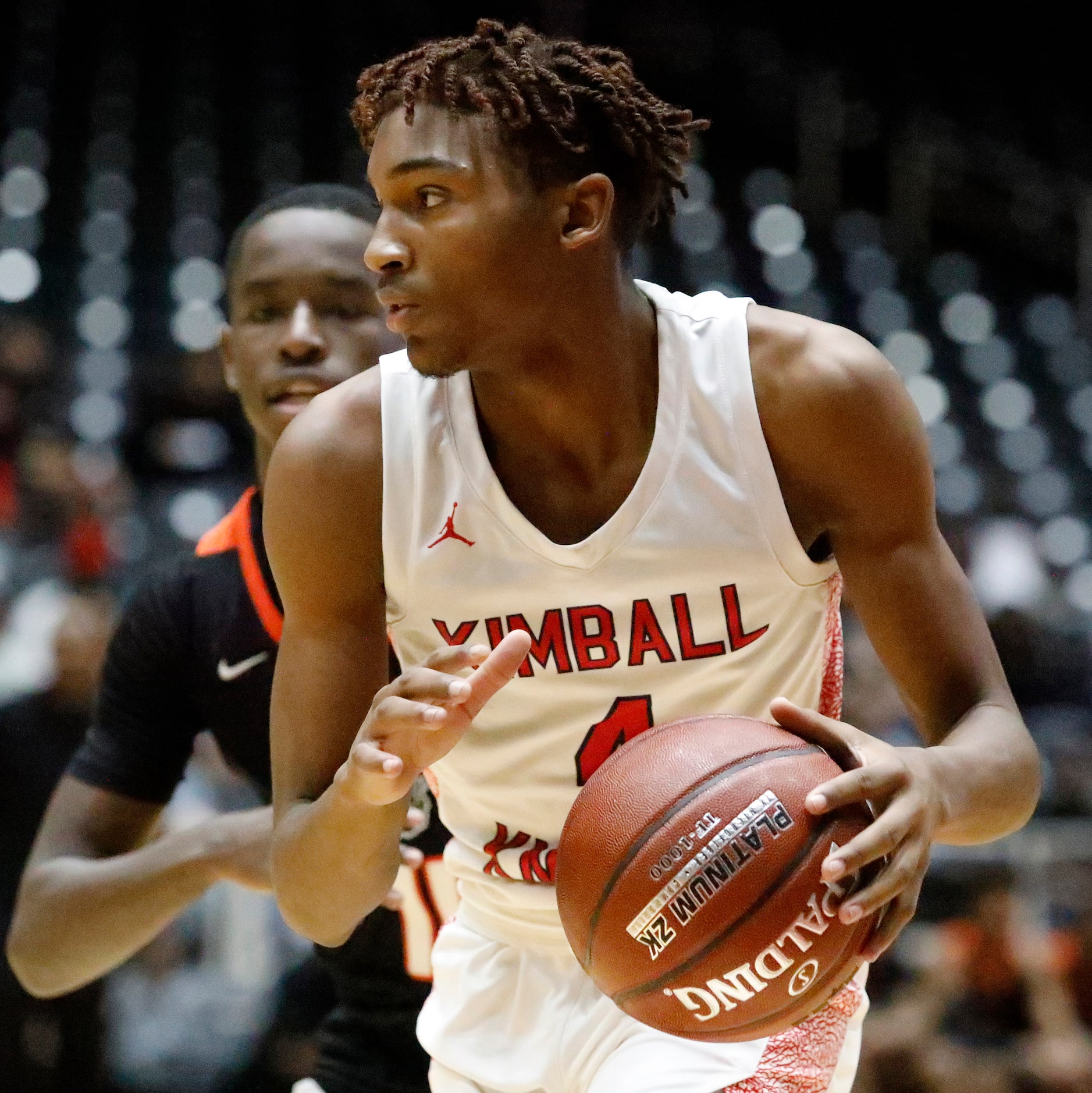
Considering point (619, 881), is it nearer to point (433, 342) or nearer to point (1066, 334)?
point (433, 342)

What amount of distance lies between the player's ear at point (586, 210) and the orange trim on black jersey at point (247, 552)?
1162mm

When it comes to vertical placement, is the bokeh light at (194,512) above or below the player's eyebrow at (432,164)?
above

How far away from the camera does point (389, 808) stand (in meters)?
2.25

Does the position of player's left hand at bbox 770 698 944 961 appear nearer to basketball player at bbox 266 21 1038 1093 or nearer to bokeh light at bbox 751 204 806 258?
basketball player at bbox 266 21 1038 1093

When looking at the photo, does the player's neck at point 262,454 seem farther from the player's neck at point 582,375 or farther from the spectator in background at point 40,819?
the spectator in background at point 40,819

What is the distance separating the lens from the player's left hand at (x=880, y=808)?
5.98ft

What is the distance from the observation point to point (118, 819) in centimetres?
345

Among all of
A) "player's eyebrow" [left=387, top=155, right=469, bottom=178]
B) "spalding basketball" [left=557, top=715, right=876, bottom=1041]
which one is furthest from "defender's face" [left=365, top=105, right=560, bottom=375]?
"spalding basketball" [left=557, top=715, right=876, bottom=1041]

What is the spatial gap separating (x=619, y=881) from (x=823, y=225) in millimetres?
9712

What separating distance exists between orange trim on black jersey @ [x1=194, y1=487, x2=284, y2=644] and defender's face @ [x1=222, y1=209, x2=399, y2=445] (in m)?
0.19

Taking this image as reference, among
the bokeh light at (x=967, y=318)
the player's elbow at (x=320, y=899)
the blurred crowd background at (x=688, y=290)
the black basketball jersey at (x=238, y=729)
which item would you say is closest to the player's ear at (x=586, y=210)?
the player's elbow at (x=320, y=899)

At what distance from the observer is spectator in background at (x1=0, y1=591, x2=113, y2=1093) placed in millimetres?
4473

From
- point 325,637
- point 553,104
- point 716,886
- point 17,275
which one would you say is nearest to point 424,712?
point 716,886

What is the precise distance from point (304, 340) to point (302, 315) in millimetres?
72
